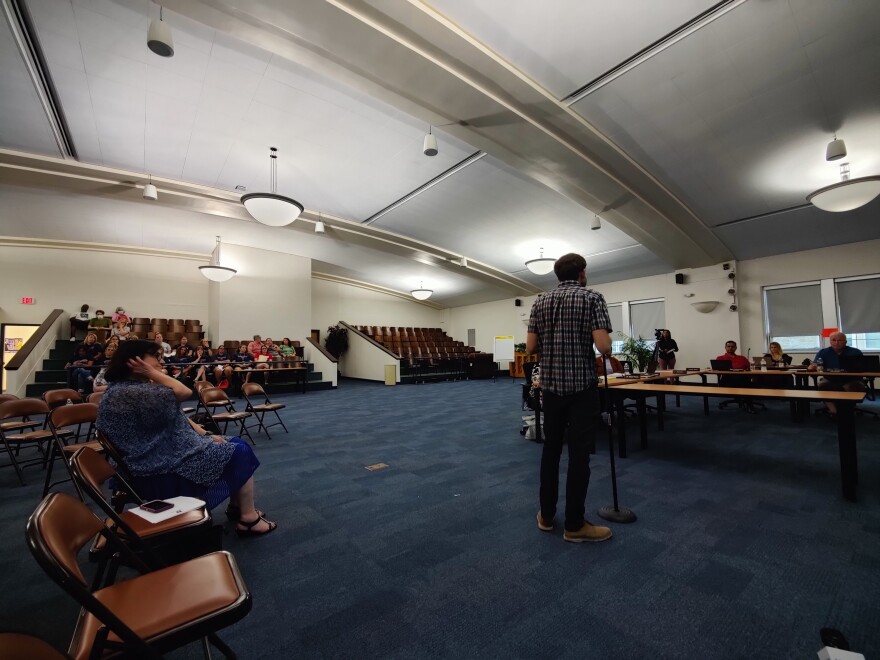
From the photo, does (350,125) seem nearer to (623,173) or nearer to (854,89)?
(623,173)

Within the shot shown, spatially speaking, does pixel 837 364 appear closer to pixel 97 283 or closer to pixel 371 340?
pixel 371 340

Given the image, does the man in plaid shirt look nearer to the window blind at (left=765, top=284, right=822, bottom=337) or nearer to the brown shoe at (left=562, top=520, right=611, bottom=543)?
the brown shoe at (left=562, top=520, right=611, bottom=543)

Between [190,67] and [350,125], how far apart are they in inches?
76.2

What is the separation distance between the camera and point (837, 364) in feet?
16.7

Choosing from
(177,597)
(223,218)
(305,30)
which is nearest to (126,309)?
(223,218)

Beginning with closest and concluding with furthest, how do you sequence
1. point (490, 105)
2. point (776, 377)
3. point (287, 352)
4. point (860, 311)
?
point (490, 105) → point (776, 377) → point (860, 311) → point (287, 352)

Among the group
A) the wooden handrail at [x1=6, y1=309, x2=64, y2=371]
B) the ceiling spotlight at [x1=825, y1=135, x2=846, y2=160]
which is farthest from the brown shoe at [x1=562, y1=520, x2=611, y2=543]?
the wooden handrail at [x1=6, y1=309, x2=64, y2=371]

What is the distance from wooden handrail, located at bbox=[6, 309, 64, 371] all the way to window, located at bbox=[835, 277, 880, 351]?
15.6m

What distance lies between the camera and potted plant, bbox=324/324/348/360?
13.8 metres

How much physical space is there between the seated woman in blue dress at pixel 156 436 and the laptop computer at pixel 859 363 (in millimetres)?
6871

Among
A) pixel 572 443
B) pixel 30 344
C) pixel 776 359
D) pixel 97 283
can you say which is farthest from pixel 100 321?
pixel 776 359

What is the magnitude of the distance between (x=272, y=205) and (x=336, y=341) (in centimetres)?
811

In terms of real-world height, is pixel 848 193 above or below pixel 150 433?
above

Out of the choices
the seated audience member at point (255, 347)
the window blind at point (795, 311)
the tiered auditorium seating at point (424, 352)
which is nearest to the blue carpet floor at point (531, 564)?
the seated audience member at point (255, 347)
